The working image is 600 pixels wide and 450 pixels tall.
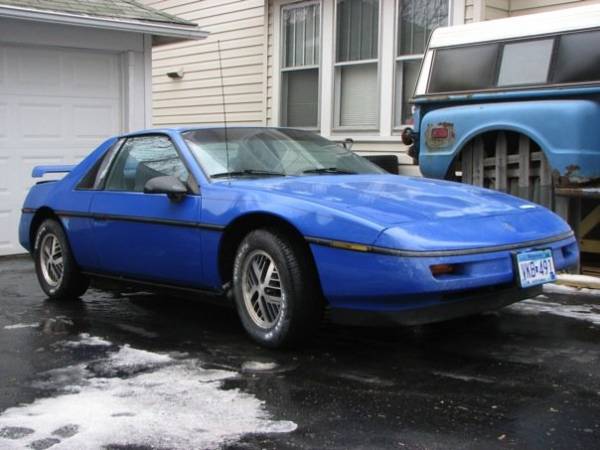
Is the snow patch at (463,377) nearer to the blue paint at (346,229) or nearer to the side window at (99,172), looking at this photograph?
the blue paint at (346,229)

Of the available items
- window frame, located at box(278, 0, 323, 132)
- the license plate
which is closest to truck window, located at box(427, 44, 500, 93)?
window frame, located at box(278, 0, 323, 132)

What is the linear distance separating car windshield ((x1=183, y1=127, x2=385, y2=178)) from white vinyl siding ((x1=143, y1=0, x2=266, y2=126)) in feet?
20.9

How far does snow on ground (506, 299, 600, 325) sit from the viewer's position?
536cm

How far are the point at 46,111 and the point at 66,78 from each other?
490 mm

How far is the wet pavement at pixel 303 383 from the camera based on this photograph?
3227mm

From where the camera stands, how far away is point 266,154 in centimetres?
530

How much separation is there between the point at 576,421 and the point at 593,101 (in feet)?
12.7

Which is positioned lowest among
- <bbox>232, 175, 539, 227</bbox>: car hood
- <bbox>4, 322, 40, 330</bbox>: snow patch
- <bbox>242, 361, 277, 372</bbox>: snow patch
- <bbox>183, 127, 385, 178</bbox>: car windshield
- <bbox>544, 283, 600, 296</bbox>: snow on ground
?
<bbox>4, 322, 40, 330</bbox>: snow patch

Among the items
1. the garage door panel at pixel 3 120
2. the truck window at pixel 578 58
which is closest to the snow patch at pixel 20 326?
the garage door panel at pixel 3 120

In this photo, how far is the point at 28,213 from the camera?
6504mm

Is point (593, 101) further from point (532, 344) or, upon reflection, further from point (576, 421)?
point (576, 421)

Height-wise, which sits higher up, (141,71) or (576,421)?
(141,71)

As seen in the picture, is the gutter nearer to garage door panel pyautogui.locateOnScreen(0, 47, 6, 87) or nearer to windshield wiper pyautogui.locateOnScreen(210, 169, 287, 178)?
garage door panel pyautogui.locateOnScreen(0, 47, 6, 87)

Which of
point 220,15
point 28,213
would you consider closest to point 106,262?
point 28,213
